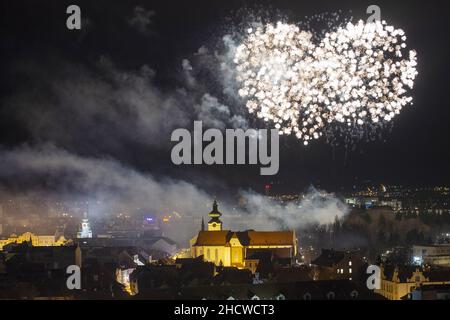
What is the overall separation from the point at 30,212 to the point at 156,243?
36.2 m

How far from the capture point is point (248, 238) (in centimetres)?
5172

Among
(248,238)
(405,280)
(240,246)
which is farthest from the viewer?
(248,238)

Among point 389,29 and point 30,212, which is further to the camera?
point 30,212

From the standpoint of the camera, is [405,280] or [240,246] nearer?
[405,280]

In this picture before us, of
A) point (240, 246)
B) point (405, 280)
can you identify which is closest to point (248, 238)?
point (240, 246)

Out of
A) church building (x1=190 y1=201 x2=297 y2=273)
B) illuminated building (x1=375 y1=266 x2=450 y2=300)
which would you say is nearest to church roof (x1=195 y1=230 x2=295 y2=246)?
church building (x1=190 y1=201 x2=297 y2=273)

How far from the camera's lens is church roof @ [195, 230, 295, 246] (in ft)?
169

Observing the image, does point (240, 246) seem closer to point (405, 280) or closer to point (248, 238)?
point (248, 238)

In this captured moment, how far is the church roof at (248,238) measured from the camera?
51562mm

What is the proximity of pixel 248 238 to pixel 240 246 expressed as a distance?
1.43 m

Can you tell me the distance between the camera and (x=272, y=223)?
4210 inches
